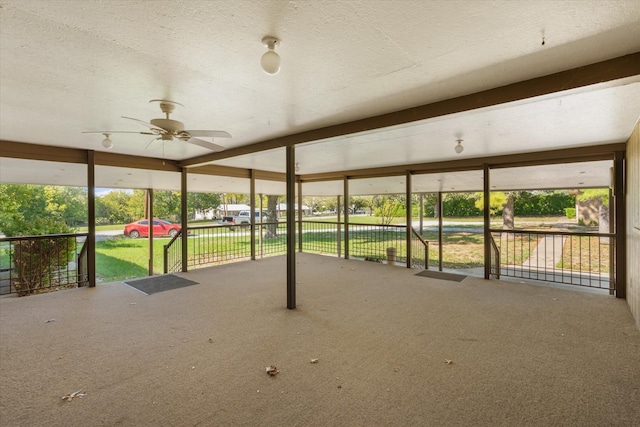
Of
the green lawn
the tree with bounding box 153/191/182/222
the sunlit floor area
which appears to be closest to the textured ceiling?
the sunlit floor area

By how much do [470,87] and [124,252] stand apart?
1795cm

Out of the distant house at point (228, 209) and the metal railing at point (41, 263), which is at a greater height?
the distant house at point (228, 209)

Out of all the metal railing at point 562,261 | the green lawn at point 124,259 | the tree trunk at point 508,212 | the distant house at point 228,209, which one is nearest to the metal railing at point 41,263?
the green lawn at point 124,259

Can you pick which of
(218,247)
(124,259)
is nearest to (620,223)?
(218,247)

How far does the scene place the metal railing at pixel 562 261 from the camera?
16.8ft

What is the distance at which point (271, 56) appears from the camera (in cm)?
174

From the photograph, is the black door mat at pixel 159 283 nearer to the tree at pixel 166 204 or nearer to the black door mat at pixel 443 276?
the black door mat at pixel 443 276

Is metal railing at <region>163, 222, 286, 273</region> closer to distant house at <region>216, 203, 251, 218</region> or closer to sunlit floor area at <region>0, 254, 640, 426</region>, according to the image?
sunlit floor area at <region>0, 254, 640, 426</region>

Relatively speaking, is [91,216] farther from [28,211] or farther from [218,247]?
[28,211]

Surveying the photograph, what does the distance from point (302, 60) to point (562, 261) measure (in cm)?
642

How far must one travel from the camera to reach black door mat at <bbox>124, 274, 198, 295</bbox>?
482cm

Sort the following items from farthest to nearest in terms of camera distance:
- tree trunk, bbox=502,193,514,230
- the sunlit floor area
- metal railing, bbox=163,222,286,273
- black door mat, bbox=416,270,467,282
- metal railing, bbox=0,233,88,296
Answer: tree trunk, bbox=502,193,514,230
metal railing, bbox=163,222,286,273
black door mat, bbox=416,270,467,282
metal railing, bbox=0,233,88,296
the sunlit floor area

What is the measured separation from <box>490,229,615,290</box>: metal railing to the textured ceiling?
2.19m

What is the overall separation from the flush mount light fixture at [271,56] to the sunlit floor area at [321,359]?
215 cm
